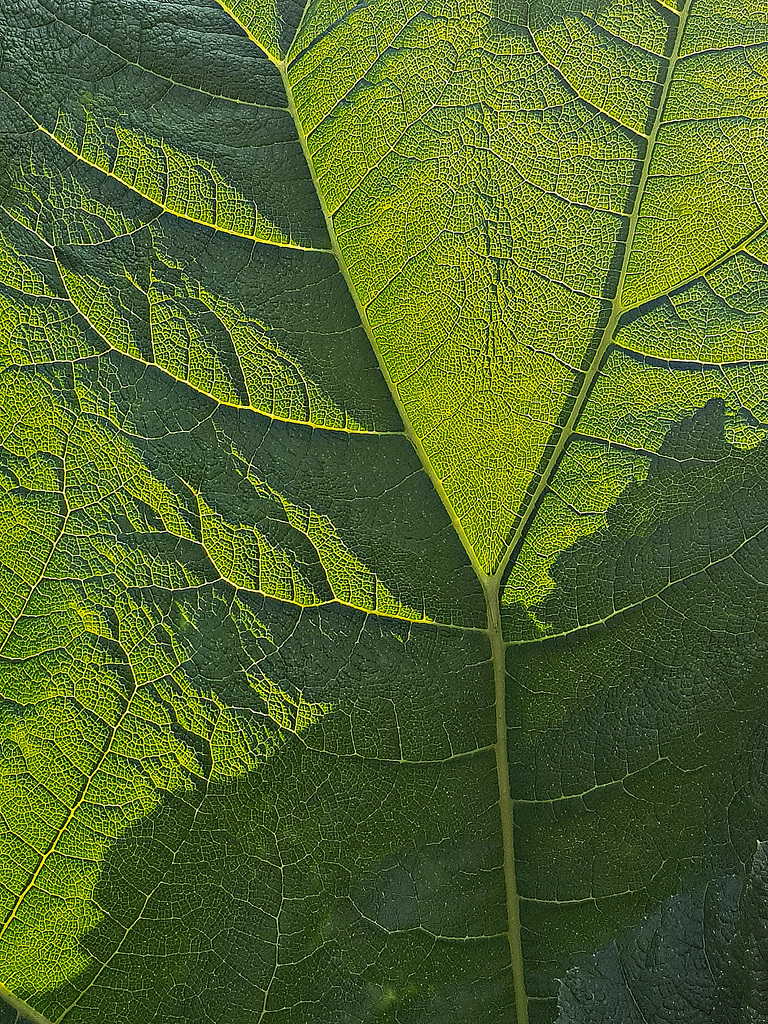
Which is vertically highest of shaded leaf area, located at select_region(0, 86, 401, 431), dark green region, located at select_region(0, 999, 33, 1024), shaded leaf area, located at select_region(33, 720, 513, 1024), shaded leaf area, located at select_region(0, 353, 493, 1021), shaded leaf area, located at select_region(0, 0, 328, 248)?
shaded leaf area, located at select_region(0, 0, 328, 248)

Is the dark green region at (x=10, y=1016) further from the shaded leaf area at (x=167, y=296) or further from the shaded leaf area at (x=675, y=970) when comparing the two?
the shaded leaf area at (x=167, y=296)

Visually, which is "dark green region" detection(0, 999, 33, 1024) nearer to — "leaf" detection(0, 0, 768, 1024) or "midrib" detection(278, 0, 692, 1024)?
"leaf" detection(0, 0, 768, 1024)

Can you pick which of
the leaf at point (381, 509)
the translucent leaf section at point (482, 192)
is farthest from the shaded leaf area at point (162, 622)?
the translucent leaf section at point (482, 192)

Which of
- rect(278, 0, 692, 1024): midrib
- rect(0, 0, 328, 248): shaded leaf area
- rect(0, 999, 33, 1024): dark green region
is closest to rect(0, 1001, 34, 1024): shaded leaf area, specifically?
rect(0, 999, 33, 1024): dark green region

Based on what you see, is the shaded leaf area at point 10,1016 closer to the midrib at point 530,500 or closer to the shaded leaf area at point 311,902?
the shaded leaf area at point 311,902

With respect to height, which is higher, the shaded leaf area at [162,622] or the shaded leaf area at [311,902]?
the shaded leaf area at [162,622]

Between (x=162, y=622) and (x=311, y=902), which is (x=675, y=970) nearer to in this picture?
(x=311, y=902)

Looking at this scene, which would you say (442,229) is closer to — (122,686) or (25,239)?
(25,239)

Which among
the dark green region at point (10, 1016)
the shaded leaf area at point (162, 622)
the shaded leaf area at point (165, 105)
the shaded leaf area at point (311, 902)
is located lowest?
the dark green region at point (10, 1016)
